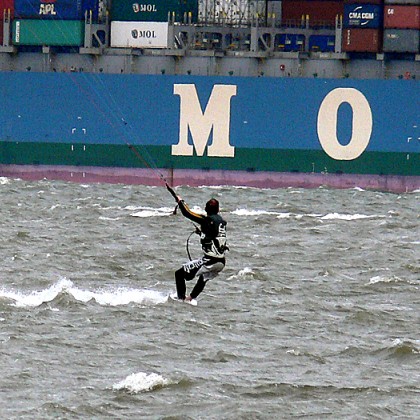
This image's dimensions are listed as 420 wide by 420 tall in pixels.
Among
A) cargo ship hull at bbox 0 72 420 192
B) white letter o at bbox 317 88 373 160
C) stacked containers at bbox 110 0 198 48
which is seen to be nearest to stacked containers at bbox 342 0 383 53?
cargo ship hull at bbox 0 72 420 192

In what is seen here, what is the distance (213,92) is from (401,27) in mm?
8576

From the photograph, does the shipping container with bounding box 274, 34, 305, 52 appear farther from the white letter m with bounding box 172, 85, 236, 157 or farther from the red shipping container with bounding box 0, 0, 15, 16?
the red shipping container with bounding box 0, 0, 15, 16

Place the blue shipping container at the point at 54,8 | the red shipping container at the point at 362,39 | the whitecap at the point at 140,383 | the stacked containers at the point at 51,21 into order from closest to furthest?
1. the whitecap at the point at 140,383
2. the red shipping container at the point at 362,39
3. the blue shipping container at the point at 54,8
4. the stacked containers at the point at 51,21

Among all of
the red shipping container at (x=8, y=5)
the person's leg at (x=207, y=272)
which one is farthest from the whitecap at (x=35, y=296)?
the red shipping container at (x=8, y=5)

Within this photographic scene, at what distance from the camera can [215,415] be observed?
13750 mm

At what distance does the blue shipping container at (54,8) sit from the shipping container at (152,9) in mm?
1032

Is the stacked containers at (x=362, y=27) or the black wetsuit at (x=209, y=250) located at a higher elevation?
the stacked containers at (x=362, y=27)

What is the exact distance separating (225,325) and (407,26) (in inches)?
1536

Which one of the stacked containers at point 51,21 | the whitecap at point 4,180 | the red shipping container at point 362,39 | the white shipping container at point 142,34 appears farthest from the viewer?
the white shipping container at point 142,34

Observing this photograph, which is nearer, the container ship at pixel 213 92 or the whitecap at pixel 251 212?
the whitecap at pixel 251 212

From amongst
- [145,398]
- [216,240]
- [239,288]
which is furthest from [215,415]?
[239,288]

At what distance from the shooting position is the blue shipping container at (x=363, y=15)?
5591 centimetres

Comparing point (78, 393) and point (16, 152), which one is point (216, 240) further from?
point (16, 152)

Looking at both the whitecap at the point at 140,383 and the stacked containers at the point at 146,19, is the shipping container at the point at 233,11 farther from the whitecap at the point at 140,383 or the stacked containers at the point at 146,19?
the whitecap at the point at 140,383
